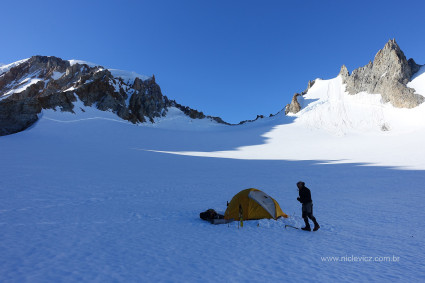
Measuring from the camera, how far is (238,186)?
50.9ft

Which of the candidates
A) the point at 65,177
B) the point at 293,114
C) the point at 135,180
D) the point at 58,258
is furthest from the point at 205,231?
the point at 293,114

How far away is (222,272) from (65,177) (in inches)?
606

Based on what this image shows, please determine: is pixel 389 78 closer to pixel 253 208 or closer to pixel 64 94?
pixel 253 208

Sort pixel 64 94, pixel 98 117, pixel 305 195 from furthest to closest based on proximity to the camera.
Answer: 1. pixel 98 117
2. pixel 64 94
3. pixel 305 195

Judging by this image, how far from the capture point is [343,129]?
169 feet

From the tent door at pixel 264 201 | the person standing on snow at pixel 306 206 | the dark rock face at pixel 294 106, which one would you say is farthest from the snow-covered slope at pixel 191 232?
the dark rock face at pixel 294 106

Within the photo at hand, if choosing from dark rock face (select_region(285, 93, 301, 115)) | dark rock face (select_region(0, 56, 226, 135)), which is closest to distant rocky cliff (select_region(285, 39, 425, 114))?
dark rock face (select_region(285, 93, 301, 115))

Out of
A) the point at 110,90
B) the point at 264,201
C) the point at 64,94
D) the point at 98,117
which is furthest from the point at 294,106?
the point at 264,201

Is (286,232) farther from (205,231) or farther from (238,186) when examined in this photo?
(238,186)

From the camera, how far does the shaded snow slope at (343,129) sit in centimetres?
3606

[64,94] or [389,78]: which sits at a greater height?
[389,78]

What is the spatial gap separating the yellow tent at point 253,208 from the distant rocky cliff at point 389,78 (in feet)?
201

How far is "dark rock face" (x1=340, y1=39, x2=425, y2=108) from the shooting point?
5291 cm

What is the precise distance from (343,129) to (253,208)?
5161 centimetres
